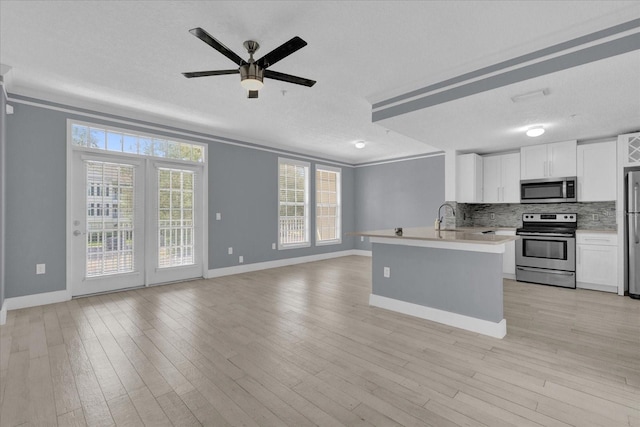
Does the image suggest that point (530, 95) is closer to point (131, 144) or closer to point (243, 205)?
→ point (243, 205)

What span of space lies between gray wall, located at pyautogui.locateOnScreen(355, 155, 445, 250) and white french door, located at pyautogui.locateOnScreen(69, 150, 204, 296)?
4.49 metres

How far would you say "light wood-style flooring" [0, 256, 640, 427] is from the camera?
178 cm

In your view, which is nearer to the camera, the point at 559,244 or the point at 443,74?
the point at 443,74

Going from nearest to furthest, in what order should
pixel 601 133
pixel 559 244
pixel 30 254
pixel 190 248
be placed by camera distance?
pixel 30 254 < pixel 601 133 < pixel 559 244 < pixel 190 248

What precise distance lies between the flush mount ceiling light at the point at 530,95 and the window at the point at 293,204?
4.56 meters

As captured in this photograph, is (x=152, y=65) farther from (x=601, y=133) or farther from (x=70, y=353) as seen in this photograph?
(x=601, y=133)

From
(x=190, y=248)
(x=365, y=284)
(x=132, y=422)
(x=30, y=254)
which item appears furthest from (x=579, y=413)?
(x=30, y=254)

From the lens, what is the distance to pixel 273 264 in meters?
6.42

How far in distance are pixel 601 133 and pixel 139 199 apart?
275 inches

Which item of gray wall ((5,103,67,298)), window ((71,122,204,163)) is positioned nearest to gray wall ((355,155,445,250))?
window ((71,122,204,163))

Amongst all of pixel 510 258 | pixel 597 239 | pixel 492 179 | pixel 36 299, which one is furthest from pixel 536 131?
pixel 36 299

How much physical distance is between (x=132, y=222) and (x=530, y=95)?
5348 mm

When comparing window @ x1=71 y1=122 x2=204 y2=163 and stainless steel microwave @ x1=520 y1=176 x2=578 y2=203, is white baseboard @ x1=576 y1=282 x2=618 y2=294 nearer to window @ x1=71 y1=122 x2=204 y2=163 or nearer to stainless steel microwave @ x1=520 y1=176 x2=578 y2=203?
stainless steel microwave @ x1=520 y1=176 x2=578 y2=203

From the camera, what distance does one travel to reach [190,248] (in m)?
5.23
